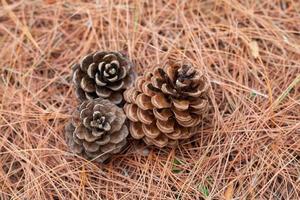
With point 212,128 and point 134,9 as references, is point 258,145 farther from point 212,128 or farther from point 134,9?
point 134,9

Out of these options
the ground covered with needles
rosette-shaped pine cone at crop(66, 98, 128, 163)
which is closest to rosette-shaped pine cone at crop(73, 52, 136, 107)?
rosette-shaped pine cone at crop(66, 98, 128, 163)

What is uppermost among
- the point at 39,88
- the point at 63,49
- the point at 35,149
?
the point at 63,49

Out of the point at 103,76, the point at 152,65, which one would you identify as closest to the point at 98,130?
→ the point at 103,76

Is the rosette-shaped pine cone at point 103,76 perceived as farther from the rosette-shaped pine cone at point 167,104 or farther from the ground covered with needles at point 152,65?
the ground covered with needles at point 152,65

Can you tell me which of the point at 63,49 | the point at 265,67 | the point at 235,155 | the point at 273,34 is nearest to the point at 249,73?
the point at 265,67

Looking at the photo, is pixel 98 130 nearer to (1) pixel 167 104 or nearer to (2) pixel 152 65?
(1) pixel 167 104

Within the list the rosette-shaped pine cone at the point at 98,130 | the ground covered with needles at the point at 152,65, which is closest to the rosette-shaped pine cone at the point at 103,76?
the rosette-shaped pine cone at the point at 98,130
